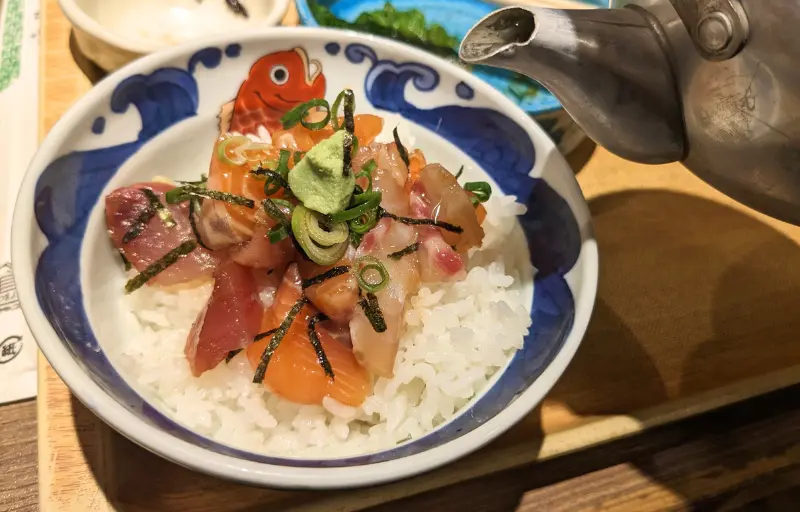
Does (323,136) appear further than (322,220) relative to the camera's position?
Yes

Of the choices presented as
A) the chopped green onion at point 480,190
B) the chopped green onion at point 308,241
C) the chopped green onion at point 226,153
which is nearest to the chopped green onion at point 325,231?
the chopped green onion at point 308,241

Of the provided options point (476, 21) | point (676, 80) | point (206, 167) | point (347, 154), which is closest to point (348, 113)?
point (347, 154)

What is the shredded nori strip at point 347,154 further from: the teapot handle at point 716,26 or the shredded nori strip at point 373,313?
the teapot handle at point 716,26

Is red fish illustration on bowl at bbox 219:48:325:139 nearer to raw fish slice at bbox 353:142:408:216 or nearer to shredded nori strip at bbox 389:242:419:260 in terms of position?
raw fish slice at bbox 353:142:408:216

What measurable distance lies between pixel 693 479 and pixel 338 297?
3.19 ft

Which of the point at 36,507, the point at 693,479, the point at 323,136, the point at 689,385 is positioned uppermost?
the point at 323,136

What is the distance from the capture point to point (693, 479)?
145 centimetres

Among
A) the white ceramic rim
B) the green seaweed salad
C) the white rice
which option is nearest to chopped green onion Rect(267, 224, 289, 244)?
the white rice

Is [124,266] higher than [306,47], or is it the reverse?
[306,47]

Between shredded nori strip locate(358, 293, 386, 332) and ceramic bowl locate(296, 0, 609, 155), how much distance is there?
882 mm

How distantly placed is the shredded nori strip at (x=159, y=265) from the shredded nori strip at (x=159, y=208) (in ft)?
0.22

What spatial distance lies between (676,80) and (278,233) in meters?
0.81

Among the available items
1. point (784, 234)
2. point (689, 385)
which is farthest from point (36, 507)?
point (784, 234)

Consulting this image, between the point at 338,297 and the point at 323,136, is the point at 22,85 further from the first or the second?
the point at 338,297
